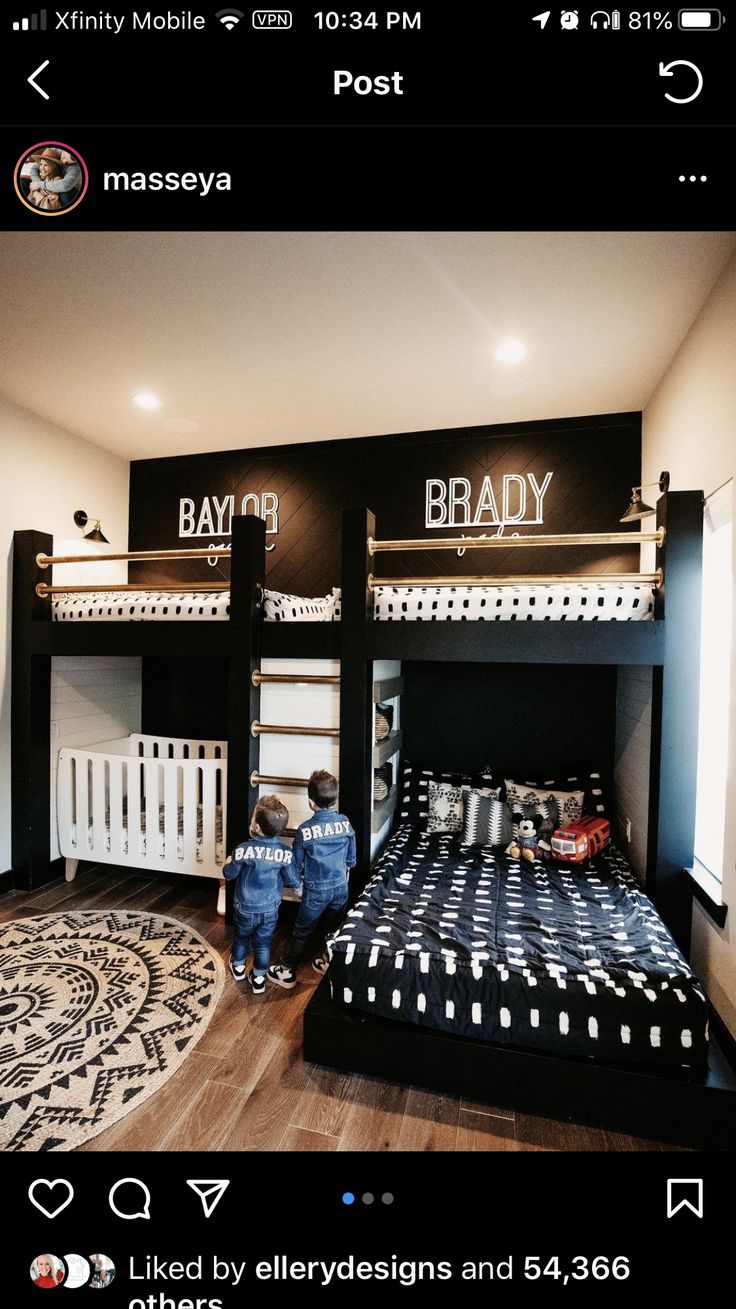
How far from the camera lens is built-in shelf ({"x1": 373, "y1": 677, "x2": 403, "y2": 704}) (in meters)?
2.48

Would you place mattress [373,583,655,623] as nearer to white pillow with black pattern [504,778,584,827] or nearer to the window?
the window

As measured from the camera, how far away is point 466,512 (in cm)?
323

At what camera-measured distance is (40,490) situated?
3.14 meters

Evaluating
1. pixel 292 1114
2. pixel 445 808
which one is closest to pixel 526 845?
pixel 445 808
